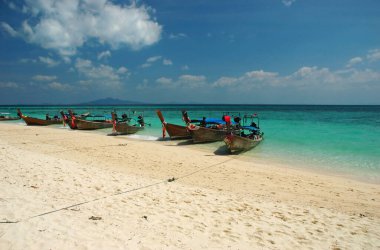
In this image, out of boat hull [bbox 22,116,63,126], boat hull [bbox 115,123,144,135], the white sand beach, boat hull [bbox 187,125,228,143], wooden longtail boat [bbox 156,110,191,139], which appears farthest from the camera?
boat hull [bbox 22,116,63,126]

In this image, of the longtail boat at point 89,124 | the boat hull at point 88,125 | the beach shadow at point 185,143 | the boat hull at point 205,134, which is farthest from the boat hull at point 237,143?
the boat hull at point 88,125

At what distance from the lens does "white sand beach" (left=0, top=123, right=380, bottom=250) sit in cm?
464

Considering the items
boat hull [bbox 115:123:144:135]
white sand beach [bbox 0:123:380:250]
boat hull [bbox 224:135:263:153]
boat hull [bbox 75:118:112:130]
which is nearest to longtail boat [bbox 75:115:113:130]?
boat hull [bbox 75:118:112:130]

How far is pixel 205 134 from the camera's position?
17.8 metres

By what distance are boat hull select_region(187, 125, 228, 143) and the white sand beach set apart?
7054 mm

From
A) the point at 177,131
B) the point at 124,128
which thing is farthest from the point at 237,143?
the point at 124,128

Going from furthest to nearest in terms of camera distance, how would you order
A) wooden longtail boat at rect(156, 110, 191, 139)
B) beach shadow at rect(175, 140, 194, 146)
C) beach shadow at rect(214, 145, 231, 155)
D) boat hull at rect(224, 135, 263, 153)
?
wooden longtail boat at rect(156, 110, 191, 139) → beach shadow at rect(175, 140, 194, 146) → beach shadow at rect(214, 145, 231, 155) → boat hull at rect(224, 135, 263, 153)

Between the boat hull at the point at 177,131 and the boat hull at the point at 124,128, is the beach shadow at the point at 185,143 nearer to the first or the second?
the boat hull at the point at 177,131

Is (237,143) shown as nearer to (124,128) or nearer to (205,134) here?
(205,134)

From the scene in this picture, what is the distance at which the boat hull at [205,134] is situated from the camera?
57.8 ft

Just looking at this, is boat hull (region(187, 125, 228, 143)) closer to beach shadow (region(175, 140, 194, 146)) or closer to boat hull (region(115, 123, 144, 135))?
beach shadow (region(175, 140, 194, 146))

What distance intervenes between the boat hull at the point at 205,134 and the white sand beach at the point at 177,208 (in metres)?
7.05

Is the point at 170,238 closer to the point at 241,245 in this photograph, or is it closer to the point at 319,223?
the point at 241,245

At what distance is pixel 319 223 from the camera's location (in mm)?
5762
